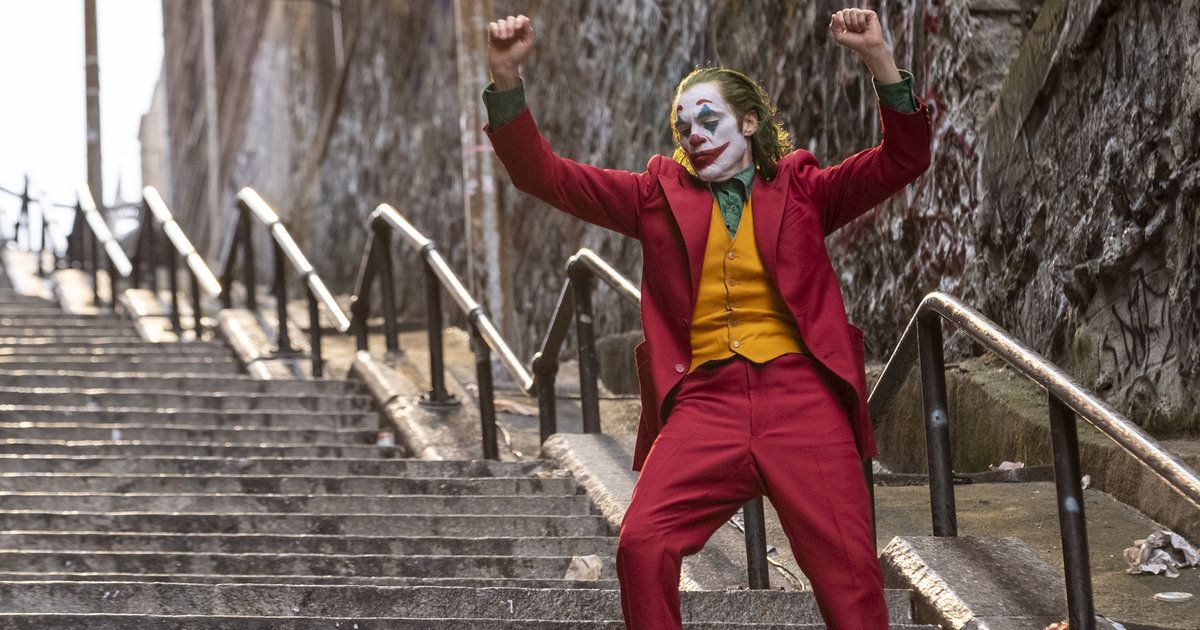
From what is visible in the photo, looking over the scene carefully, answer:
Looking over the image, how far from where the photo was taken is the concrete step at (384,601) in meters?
3.81

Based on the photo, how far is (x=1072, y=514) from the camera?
3.16 metres

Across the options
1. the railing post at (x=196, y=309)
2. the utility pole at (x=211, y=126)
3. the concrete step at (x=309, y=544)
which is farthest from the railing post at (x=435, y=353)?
the utility pole at (x=211, y=126)

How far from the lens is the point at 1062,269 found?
5410 millimetres

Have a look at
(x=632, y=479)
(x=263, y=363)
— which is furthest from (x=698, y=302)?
(x=263, y=363)

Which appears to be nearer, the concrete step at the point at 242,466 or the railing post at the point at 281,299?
the concrete step at the point at 242,466

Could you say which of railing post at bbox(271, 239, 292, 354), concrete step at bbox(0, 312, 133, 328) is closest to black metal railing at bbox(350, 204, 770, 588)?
railing post at bbox(271, 239, 292, 354)

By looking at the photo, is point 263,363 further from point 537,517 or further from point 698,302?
point 698,302

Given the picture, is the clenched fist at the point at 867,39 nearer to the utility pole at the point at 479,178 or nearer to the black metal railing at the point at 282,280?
the black metal railing at the point at 282,280

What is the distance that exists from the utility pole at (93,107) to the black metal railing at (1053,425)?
1486cm

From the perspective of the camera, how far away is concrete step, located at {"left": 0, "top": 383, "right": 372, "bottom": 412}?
7125 mm

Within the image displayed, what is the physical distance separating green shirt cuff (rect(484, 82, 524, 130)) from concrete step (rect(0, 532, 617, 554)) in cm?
194

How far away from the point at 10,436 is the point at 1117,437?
185 inches

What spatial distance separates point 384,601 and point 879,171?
156cm

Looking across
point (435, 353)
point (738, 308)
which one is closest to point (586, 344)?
A: point (435, 353)
